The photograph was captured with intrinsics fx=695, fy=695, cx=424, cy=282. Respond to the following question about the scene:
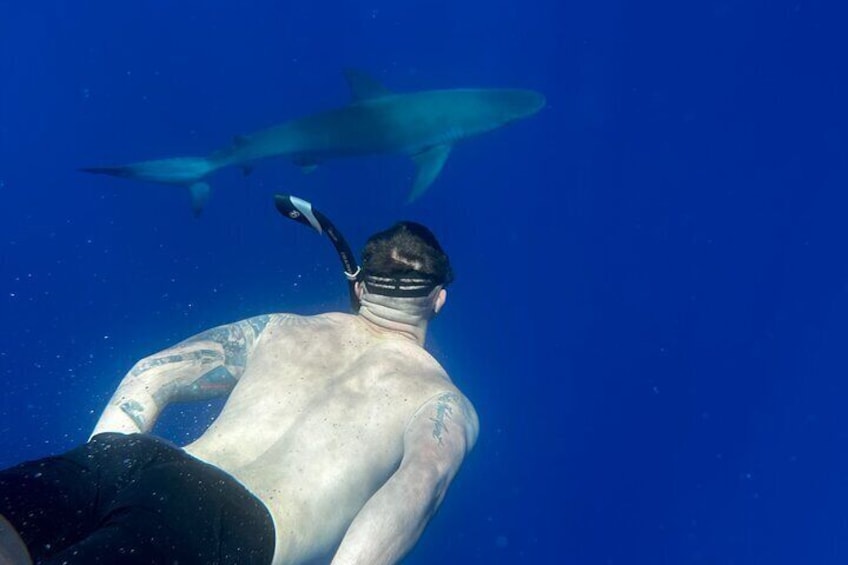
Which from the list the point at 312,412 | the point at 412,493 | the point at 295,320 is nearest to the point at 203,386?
the point at 295,320

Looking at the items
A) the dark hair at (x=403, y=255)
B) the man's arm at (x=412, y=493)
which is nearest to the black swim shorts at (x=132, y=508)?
the man's arm at (x=412, y=493)

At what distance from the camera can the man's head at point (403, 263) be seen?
3.66 metres

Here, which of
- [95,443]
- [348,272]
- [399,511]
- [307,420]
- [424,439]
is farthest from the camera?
[348,272]

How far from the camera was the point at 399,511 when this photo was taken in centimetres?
244

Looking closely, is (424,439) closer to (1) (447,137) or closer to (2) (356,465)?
(2) (356,465)

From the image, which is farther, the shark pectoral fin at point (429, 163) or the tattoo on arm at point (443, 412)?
the shark pectoral fin at point (429, 163)

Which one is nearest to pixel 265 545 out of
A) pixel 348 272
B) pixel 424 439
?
pixel 424 439

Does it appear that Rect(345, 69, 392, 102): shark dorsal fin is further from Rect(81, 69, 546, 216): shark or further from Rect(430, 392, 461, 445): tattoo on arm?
Rect(430, 392, 461, 445): tattoo on arm

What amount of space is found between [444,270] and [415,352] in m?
0.47

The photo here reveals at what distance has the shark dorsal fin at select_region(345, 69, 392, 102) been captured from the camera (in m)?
9.02

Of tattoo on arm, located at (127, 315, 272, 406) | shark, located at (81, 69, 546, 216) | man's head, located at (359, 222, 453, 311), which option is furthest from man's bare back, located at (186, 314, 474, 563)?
shark, located at (81, 69, 546, 216)

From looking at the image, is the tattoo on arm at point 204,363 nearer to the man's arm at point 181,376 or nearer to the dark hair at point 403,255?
the man's arm at point 181,376

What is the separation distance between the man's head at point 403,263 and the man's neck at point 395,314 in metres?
0.04

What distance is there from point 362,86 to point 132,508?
25.0 feet
